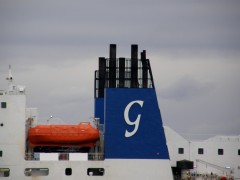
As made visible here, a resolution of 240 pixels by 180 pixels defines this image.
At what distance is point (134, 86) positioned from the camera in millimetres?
75875

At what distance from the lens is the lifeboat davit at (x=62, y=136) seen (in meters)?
75.2

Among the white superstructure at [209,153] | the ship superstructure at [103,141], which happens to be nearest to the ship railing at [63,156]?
the ship superstructure at [103,141]

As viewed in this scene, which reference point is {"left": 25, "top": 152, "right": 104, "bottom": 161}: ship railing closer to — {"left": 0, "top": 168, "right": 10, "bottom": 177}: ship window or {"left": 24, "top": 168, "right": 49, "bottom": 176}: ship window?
{"left": 24, "top": 168, "right": 49, "bottom": 176}: ship window

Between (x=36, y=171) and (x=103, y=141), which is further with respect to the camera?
(x=103, y=141)

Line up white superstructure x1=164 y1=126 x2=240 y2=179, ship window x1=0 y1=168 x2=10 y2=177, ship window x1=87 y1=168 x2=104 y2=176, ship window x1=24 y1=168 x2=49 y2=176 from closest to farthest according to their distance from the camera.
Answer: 1. ship window x1=0 y1=168 x2=10 y2=177
2. ship window x1=24 y1=168 x2=49 y2=176
3. ship window x1=87 y1=168 x2=104 y2=176
4. white superstructure x1=164 y1=126 x2=240 y2=179

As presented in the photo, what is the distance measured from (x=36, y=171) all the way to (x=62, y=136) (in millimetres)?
3055

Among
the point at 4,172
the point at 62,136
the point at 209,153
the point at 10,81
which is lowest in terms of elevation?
the point at 4,172

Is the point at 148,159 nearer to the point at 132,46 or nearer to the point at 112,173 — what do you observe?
the point at 112,173

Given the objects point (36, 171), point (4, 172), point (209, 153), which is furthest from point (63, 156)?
point (209, 153)

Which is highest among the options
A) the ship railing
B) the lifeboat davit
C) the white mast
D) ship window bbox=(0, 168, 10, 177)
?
the white mast

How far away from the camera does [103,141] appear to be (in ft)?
249

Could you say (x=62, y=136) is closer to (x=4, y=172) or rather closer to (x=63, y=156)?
(x=63, y=156)

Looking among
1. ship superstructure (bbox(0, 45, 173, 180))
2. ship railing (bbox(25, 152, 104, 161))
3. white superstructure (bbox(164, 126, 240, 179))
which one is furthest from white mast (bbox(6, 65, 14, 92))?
white superstructure (bbox(164, 126, 240, 179))

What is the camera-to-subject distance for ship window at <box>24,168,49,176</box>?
7419cm
